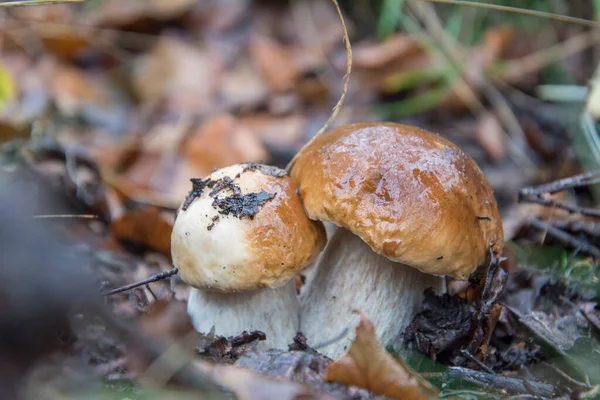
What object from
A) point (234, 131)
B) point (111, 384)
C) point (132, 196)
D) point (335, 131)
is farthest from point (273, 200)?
point (234, 131)

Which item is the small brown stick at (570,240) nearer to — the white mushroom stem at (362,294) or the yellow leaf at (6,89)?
the white mushroom stem at (362,294)

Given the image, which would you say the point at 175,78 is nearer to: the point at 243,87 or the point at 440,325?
the point at 243,87

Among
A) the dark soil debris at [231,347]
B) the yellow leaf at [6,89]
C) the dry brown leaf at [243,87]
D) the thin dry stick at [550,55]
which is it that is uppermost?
the thin dry stick at [550,55]

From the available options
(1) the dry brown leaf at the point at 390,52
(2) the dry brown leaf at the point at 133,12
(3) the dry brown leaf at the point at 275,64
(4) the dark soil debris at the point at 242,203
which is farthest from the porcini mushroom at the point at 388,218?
(2) the dry brown leaf at the point at 133,12

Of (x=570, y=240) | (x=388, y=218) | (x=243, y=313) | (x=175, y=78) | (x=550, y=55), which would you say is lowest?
(x=243, y=313)

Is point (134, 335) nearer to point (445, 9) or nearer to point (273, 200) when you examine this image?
point (273, 200)

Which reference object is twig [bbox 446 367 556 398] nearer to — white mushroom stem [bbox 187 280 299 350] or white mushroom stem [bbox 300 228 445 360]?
white mushroom stem [bbox 300 228 445 360]

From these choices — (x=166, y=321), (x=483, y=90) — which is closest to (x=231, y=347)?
(x=166, y=321)
